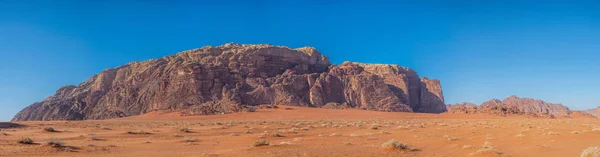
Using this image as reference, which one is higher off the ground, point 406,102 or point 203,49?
point 203,49

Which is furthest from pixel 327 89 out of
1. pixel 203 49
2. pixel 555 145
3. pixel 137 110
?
pixel 555 145

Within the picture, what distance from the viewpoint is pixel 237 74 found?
3147 inches

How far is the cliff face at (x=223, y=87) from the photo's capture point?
7294cm

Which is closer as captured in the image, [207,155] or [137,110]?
[207,155]

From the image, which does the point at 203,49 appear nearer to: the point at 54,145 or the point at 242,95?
the point at 242,95

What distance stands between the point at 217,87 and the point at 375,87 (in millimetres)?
35256

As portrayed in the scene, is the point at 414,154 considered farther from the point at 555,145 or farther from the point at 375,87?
the point at 375,87

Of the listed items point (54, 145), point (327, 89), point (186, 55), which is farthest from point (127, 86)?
point (54, 145)

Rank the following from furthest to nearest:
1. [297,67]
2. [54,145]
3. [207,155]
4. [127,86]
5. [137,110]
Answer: [297,67]
[127,86]
[137,110]
[54,145]
[207,155]

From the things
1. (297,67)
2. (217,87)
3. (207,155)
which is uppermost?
(297,67)

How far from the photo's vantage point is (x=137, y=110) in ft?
240

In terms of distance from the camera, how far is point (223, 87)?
2965 inches

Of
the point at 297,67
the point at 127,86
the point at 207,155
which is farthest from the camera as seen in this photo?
the point at 297,67

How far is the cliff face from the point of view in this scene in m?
72.9
